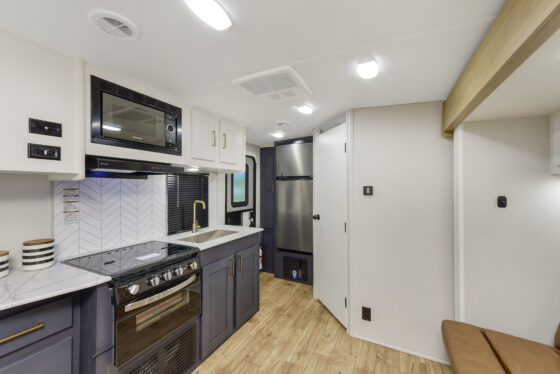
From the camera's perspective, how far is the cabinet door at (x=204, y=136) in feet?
7.14

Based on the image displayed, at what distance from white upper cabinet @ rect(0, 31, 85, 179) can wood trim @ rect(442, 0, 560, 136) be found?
2173 millimetres

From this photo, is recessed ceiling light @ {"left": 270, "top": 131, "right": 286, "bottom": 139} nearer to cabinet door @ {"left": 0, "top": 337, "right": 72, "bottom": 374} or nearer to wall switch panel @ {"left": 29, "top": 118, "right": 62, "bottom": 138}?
wall switch panel @ {"left": 29, "top": 118, "right": 62, "bottom": 138}

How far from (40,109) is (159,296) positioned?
1296mm

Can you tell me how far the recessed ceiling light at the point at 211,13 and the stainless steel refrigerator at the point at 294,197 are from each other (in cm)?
238

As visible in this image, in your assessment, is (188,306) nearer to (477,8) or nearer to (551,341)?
(477,8)

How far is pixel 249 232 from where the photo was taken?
8.39 feet

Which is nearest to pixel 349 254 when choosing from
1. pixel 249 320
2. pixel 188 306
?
pixel 249 320

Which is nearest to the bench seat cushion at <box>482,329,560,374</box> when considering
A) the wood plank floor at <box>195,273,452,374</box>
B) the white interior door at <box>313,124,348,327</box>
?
the wood plank floor at <box>195,273,452,374</box>

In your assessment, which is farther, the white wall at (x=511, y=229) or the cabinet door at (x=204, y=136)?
the cabinet door at (x=204, y=136)

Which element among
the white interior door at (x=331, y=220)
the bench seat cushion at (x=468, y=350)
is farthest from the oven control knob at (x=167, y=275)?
the bench seat cushion at (x=468, y=350)

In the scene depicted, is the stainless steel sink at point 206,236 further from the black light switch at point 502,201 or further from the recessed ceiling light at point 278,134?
the black light switch at point 502,201

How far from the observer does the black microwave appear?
58.7 inches

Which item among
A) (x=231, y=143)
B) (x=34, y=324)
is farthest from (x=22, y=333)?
(x=231, y=143)

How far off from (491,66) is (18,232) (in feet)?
9.22
